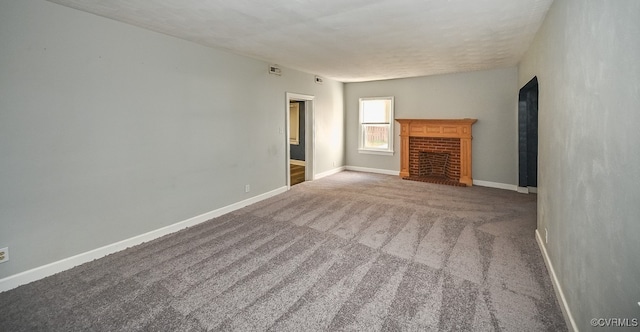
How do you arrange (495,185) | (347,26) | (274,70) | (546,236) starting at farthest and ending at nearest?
(495,185), (274,70), (347,26), (546,236)

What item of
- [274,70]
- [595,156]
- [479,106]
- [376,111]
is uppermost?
[274,70]

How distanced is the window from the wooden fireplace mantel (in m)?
0.45

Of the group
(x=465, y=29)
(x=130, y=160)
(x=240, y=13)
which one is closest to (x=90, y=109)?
(x=130, y=160)

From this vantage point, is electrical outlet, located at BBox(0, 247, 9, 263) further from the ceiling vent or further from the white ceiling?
the ceiling vent

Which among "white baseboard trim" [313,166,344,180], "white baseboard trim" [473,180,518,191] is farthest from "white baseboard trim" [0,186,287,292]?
"white baseboard trim" [473,180,518,191]

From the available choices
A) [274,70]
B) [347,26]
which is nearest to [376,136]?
[274,70]

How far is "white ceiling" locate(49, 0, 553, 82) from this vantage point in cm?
257

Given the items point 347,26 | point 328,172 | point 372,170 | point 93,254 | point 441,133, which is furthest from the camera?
point 372,170

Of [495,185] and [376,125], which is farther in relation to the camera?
[376,125]

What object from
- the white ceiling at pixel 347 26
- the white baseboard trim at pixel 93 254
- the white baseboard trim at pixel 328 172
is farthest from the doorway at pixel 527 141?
the white baseboard trim at pixel 93 254

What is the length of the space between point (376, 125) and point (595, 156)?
234 inches

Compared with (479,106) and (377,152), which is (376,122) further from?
(479,106)

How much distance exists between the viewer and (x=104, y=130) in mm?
2902

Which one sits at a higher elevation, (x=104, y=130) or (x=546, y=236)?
(x=104, y=130)
